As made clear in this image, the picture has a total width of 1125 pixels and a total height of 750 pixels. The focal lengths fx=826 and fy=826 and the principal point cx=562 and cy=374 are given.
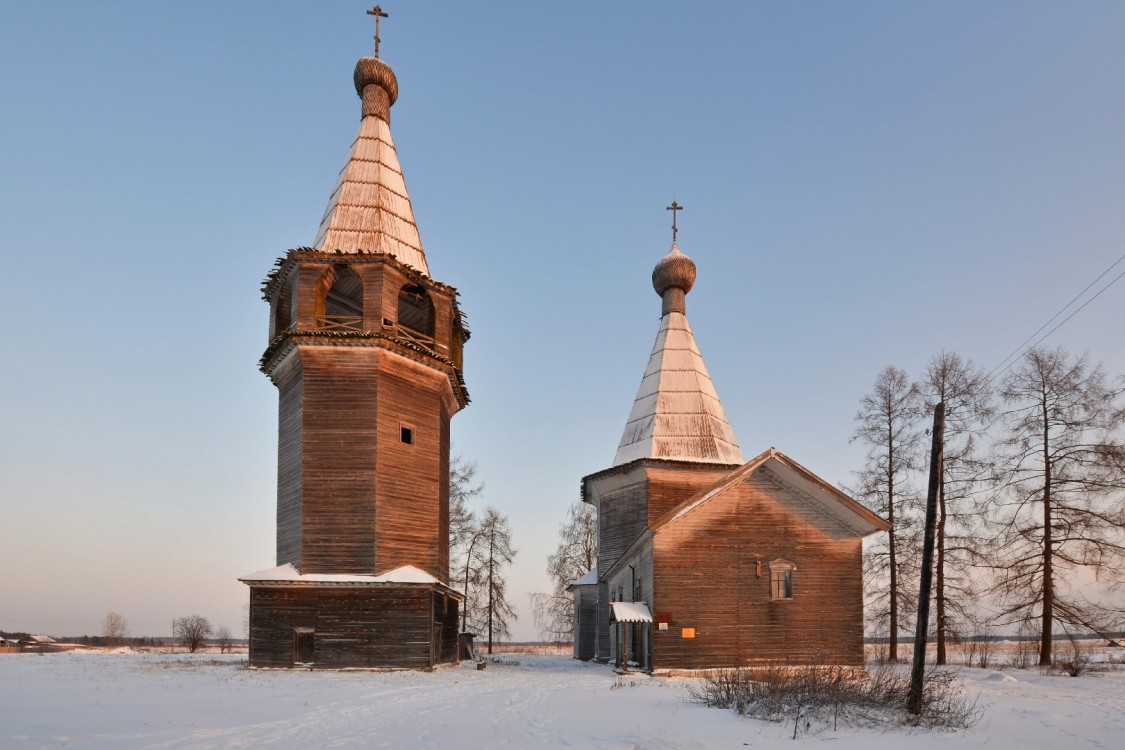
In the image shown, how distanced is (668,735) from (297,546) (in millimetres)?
15227

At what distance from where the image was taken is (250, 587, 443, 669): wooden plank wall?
2223 cm

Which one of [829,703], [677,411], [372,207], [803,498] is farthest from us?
[677,411]

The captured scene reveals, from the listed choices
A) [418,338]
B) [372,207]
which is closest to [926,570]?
[418,338]

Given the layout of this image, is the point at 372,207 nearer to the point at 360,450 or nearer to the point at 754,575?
the point at 360,450

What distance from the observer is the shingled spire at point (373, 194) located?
85.6 feet

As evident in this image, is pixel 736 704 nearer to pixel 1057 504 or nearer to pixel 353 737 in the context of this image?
pixel 353 737

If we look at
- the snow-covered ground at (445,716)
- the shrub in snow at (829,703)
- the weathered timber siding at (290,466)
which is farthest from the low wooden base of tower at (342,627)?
the shrub in snow at (829,703)

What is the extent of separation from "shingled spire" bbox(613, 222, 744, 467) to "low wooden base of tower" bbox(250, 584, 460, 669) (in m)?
9.79

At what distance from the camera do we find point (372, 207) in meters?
26.8

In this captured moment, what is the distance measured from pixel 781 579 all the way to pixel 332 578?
40.2ft

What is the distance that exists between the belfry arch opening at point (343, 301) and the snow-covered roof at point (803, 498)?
35.6ft

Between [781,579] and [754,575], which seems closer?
[754,575]

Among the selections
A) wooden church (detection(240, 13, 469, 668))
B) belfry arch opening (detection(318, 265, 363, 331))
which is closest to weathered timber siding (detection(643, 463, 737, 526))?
wooden church (detection(240, 13, 469, 668))

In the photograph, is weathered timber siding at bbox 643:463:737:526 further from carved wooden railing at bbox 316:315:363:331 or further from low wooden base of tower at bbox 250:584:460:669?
carved wooden railing at bbox 316:315:363:331
